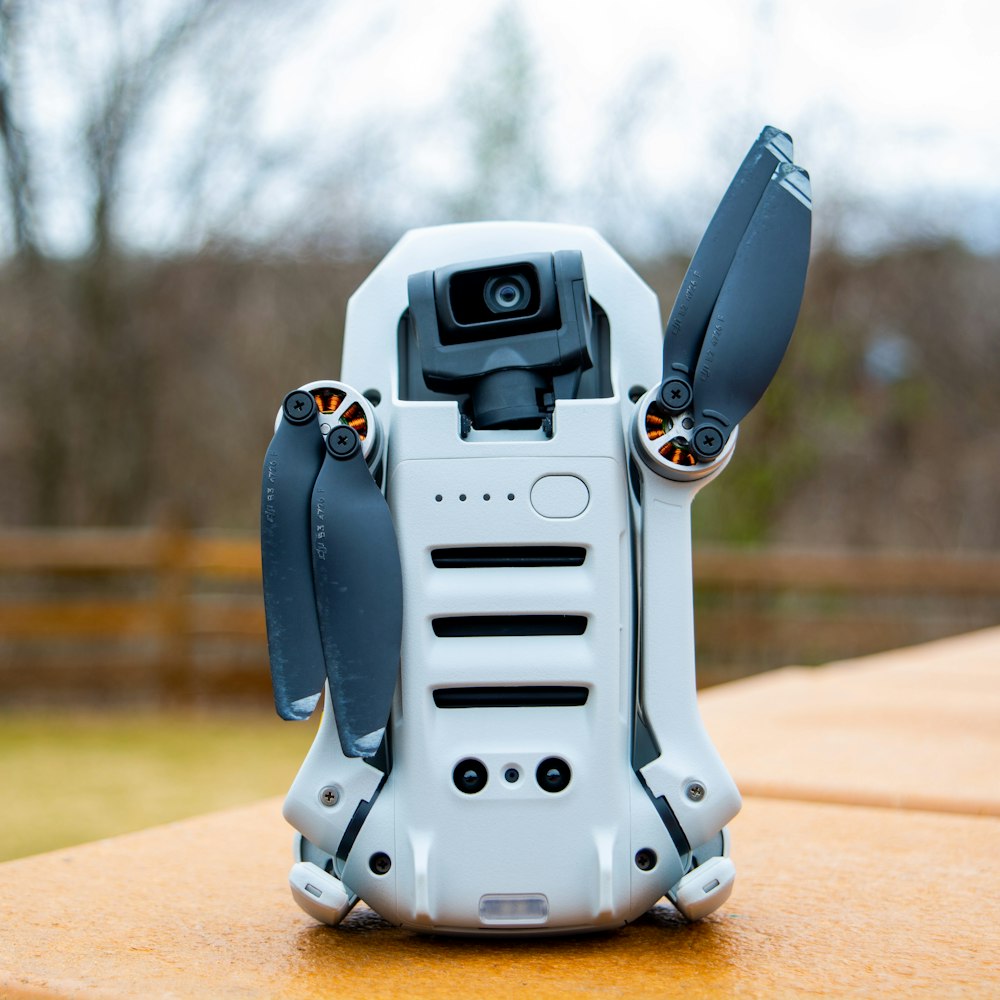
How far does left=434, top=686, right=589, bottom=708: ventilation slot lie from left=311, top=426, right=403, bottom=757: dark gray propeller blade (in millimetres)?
78

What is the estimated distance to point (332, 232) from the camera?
10023mm

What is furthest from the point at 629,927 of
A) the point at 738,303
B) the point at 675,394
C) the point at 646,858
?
the point at 738,303

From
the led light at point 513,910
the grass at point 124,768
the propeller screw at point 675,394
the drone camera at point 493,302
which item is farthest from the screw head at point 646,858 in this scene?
the grass at point 124,768

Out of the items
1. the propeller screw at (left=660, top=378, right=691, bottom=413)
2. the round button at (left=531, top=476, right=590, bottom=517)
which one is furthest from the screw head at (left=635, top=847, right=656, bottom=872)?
the propeller screw at (left=660, top=378, right=691, bottom=413)

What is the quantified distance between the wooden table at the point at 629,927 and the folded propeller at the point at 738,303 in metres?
0.57

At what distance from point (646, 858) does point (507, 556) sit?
0.37 metres

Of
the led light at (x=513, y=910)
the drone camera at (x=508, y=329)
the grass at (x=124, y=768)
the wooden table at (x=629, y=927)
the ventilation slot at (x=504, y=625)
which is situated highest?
the drone camera at (x=508, y=329)

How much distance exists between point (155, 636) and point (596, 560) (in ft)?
24.6

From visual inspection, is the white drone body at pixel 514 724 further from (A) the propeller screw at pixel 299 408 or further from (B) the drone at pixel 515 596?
(A) the propeller screw at pixel 299 408

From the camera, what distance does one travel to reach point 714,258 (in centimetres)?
145

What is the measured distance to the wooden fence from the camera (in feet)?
26.6

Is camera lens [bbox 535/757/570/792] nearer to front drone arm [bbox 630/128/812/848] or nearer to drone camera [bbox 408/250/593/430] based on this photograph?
front drone arm [bbox 630/128/812/848]

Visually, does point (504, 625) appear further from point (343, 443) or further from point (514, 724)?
point (343, 443)

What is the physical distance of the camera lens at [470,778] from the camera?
1406mm
